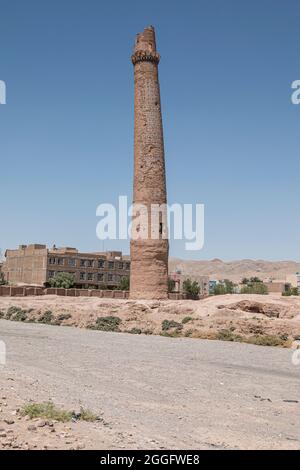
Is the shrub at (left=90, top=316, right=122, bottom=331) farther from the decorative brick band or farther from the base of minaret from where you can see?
the decorative brick band

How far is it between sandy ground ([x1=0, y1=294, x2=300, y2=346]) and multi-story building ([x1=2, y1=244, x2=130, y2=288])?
48.5 metres

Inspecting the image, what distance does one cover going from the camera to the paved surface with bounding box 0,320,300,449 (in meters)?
6.59

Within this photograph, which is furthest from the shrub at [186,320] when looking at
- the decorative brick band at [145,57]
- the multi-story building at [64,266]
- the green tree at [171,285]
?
the multi-story building at [64,266]

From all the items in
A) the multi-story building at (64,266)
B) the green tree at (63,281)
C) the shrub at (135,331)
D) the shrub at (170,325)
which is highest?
the multi-story building at (64,266)

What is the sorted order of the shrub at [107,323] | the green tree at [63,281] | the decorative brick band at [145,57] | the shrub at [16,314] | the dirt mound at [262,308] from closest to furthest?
the dirt mound at [262,308] → the shrub at [107,323] → the shrub at [16,314] → the decorative brick band at [145,57] → the green tree at [63,281]

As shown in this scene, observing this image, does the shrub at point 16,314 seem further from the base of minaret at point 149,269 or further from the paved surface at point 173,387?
the paved surface at point 173,387

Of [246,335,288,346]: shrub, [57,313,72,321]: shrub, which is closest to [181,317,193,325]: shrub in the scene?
[246,335,288,346]: shrub

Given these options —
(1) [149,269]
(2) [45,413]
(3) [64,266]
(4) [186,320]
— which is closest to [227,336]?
(4) [186,320]

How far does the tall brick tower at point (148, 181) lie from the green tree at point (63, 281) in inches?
1733

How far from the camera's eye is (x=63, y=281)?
2864 inches

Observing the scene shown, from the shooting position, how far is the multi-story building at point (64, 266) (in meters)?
78.2

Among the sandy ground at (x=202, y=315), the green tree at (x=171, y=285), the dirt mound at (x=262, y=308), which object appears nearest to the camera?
the sandy ground at (x=202, y=315)

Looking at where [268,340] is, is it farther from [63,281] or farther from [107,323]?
[63,281]

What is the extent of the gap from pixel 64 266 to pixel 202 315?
190ft
